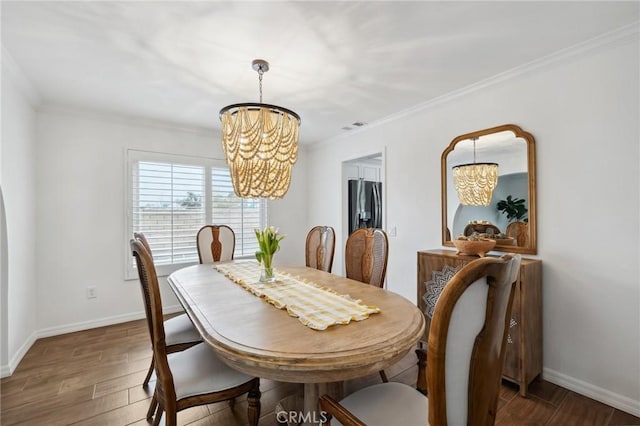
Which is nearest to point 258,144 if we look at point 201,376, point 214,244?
point 201,376

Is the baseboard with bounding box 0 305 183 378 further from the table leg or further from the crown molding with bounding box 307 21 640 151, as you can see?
the crown molding with bounding box 307 21 640 151

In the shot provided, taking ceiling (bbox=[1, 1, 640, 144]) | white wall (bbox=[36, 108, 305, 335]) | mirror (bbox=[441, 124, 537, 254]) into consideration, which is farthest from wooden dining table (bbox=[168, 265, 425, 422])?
white wall (bbox=[36, 108, 305, 335])

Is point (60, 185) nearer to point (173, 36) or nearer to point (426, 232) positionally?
point (173, 36)

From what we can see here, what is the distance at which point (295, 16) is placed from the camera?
177cm

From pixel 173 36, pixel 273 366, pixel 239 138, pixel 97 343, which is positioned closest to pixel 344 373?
pixel 273 366

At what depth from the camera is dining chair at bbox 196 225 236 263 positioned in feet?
10.6

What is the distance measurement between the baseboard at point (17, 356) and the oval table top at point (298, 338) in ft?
6.24

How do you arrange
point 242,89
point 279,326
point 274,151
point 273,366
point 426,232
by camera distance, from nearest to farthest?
point 273,366 → point 279,326 → point 274,151 → point 242,89 → point 426,232

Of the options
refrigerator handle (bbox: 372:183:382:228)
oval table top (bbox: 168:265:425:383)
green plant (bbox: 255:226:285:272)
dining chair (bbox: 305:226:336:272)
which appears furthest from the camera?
refrigerator handle (bbox: 372:183:382:228)

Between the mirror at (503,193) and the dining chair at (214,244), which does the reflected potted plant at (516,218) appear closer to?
the mirror at (503,193)

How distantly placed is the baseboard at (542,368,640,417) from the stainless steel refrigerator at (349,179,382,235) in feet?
8.92

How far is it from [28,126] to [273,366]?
3591 mm

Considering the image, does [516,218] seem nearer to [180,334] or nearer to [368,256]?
[368,256]

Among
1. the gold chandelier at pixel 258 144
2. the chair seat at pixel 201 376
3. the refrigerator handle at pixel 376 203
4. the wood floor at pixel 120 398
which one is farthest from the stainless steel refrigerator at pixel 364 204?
the chair seat at pixel 201 376
